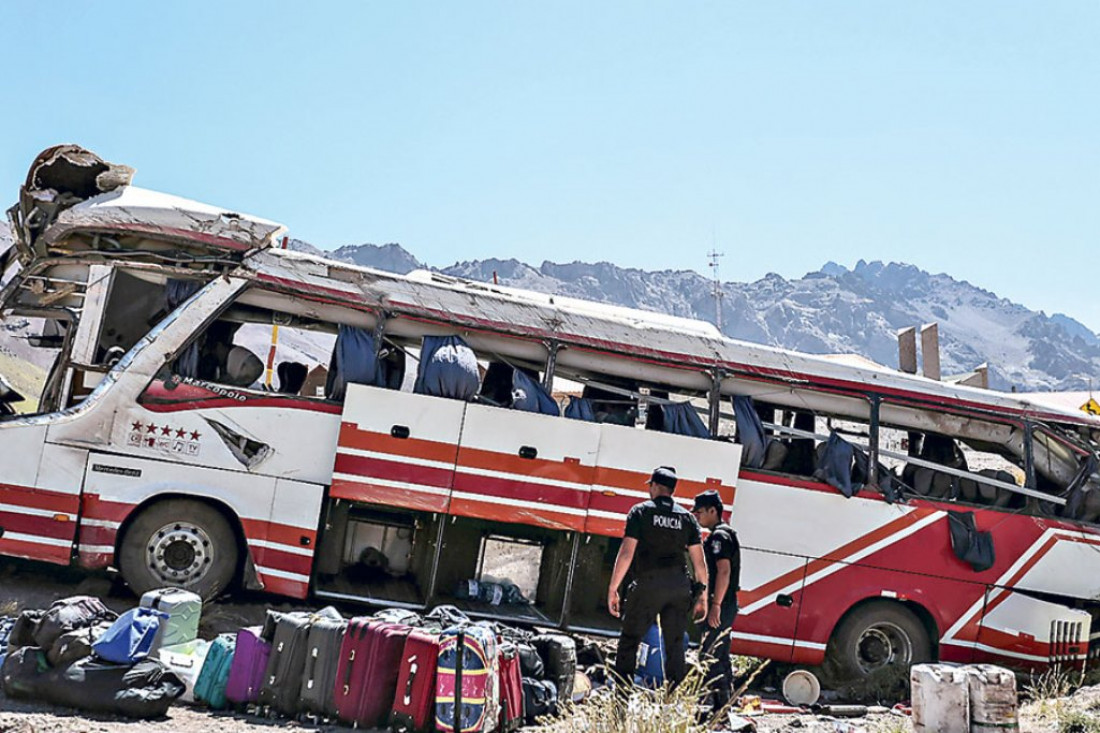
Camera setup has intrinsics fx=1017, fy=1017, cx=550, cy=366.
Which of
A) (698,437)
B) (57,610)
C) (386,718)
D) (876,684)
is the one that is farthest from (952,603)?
(57,610)

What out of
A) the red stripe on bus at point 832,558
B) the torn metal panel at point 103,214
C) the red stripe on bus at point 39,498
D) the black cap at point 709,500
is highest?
the torn metal panel at point 103,214

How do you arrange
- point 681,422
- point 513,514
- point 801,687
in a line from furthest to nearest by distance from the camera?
point 681,422 < point 801,687 < point 513,514

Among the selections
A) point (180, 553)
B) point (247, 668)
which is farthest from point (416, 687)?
point (180, 553)

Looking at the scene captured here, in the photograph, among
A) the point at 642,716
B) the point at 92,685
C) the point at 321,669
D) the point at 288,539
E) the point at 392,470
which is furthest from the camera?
the point at 392,470

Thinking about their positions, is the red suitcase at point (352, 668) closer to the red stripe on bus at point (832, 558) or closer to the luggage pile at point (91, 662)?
the luggage pile at point (91, 662)

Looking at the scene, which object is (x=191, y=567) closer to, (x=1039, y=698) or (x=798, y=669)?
(x=798, y=669)

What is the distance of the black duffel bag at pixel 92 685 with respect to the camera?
6234 mm

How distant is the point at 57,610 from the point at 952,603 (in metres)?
7.89

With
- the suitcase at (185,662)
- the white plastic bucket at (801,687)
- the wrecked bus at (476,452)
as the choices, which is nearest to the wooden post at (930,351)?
the wrecked bus at (476,452)

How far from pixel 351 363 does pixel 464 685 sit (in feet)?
11.5

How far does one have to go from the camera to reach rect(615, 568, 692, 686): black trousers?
23.2 ft

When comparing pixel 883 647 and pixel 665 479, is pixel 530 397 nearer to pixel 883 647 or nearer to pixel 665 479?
pixel 665 479

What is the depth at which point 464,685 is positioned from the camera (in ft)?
20.7

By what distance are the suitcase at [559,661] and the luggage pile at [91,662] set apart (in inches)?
97.2
